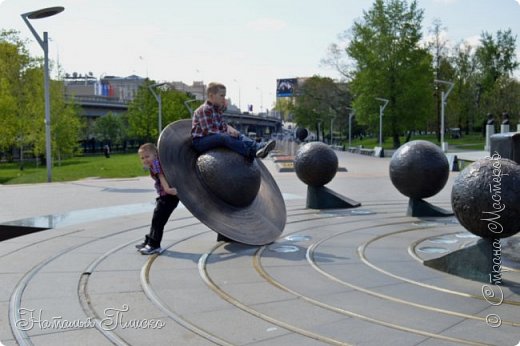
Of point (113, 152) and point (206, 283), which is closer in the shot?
point (206, 283)

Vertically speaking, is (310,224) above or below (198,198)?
below

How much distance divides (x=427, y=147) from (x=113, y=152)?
66.4 m

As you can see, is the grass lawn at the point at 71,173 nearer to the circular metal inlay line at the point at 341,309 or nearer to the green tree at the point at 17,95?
the green tree at the point at 17,95

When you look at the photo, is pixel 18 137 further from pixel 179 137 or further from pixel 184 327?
pixel 184 327

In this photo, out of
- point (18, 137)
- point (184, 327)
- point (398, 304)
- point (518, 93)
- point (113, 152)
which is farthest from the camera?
point (113, 152)

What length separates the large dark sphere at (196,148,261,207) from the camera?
8.69 meters

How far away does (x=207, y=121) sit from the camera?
29.1ft

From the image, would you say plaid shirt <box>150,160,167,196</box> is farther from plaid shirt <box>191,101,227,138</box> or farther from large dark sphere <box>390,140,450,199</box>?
large dark sphere <box>390,140,450,199</box>

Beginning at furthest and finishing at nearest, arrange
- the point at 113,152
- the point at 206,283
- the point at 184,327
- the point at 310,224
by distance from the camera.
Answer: the point at 113,152, the point at 310,224, the point at 206,283, the point at 184,327

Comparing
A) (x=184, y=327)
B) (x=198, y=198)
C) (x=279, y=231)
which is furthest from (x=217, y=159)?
(x=184, y=327)

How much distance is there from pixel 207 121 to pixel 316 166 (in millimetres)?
4977

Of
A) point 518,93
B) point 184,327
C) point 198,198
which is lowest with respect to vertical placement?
point 184,327

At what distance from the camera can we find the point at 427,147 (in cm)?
1182

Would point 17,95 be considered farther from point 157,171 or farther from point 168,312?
point 168,312
